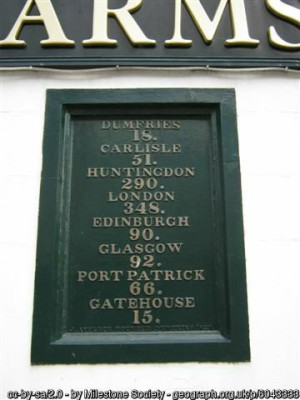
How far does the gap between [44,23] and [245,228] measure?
2.86m

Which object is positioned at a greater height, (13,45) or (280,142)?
(13,45)

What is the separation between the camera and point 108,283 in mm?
3867

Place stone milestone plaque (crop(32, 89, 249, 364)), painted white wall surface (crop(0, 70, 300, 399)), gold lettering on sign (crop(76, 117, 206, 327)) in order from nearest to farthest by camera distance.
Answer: painted white wall surface (crop(0, 70, 300, 399))
stone milestone plaque (crop(32, 89, 249, 364))
gold lettering on sign (crop(76, 117, 206, 327))

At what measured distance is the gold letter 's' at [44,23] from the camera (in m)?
4.35

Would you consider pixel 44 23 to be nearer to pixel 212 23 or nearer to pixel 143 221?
pixel 212 23

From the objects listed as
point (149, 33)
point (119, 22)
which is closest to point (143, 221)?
point (149, 33)

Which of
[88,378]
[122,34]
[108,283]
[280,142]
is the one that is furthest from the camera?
[122,34]

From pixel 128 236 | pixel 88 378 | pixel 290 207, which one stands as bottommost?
pixel 88 378

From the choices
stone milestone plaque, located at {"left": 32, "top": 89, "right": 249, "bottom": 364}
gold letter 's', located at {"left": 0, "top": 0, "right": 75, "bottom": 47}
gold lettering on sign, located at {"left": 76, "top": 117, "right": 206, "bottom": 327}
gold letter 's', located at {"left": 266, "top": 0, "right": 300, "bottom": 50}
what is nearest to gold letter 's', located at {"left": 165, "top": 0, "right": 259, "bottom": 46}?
gold letter 's', located at {"left": 266, "top": 0, "right": 300, "bottom": 50}

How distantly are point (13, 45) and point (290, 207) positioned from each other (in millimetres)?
3135

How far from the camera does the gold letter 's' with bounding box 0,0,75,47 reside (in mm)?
4352

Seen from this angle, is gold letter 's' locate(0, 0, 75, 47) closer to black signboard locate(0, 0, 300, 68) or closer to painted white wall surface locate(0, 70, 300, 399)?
black signboard locate(0, 0, 300, 68)

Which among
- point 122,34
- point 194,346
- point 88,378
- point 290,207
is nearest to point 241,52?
point 122,34

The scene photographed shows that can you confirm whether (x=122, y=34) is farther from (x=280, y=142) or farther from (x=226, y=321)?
(x=226, y=321)
